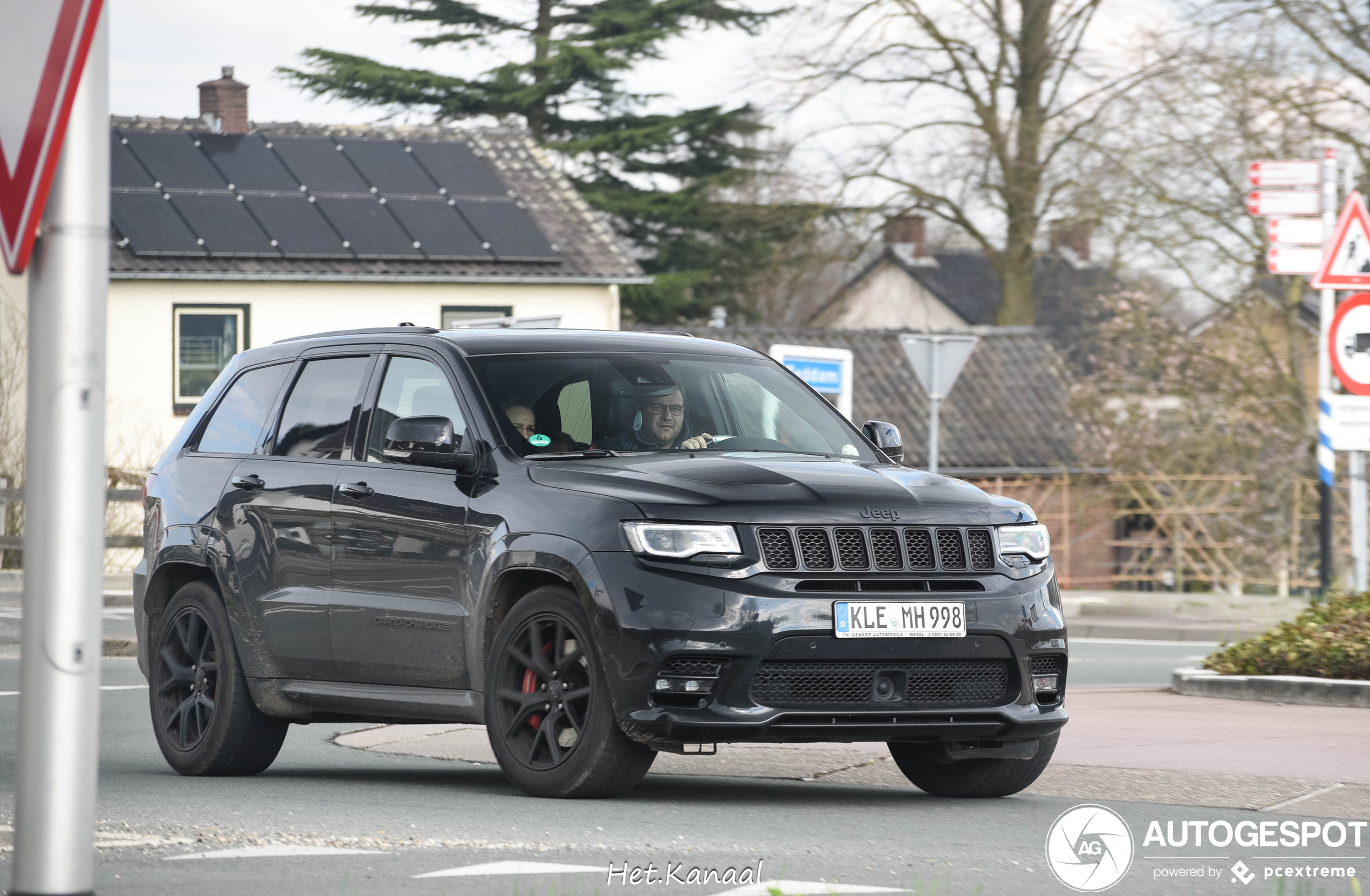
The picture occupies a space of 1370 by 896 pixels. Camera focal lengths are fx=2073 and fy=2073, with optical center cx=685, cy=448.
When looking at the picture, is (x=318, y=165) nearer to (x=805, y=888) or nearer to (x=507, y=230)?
(x=507, y=230)

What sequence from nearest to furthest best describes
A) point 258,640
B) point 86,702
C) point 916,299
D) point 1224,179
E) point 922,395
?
point 86,702 < point 258,640 < point 1224,179 < point 922,395 < point 916,299

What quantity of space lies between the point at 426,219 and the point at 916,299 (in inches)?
1657

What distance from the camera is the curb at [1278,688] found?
41.7 feet

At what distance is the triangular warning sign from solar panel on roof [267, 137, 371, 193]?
24.4m

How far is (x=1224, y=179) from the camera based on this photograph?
79.2ft

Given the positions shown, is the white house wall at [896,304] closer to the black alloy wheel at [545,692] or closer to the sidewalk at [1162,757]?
the sidewalk at [1162,757]

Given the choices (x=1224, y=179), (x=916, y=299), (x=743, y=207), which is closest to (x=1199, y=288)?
(x=1224, y=179)

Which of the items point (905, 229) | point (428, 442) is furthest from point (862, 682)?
point (905, 229)

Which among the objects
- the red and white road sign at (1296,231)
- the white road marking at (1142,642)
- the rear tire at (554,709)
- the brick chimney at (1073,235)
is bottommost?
the white road marking at (1142,642)

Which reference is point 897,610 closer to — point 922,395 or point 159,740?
point 159,740

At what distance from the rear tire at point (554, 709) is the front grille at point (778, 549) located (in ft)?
2.26

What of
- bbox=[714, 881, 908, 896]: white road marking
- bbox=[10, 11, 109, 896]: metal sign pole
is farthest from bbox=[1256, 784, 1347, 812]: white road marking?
bbox=[10, 11, 109, 896]: metal sign pole

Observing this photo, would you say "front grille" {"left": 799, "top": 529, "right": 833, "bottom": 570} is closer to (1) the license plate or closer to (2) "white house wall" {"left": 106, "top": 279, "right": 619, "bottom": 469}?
(1) the license plate

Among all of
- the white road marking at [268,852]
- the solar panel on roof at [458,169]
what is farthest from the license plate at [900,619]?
the solar panel on roof at [458,169]
